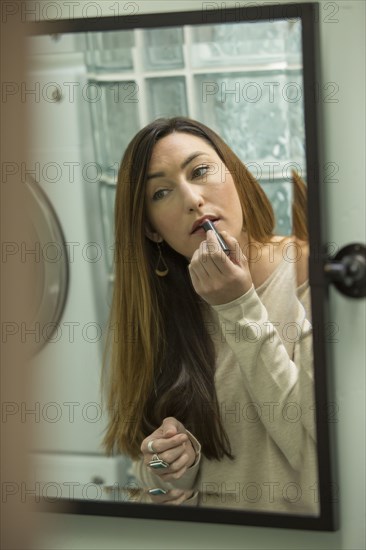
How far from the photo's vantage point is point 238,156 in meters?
1.16

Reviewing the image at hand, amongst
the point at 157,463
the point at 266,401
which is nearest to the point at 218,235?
the point at 266,401

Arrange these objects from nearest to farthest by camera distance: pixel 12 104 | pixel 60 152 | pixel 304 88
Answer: pixel 12 104 < pixel 304 88 < pixel 60 152

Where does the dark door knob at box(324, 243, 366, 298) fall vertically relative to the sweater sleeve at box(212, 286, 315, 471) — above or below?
above

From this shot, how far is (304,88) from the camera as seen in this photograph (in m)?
1.13

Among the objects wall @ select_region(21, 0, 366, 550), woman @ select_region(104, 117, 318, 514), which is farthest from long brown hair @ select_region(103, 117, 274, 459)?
wall @ select_region(21, 0, 366, 550)

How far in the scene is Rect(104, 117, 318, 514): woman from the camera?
3.83 ft

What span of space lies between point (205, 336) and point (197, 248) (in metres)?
0.14

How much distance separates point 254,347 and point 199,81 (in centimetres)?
42

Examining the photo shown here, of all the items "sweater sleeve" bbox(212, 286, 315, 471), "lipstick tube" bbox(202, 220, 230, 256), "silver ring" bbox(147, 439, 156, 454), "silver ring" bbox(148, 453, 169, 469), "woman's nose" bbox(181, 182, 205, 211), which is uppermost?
"woman's nose" bbox(181, 182, 205, 211)

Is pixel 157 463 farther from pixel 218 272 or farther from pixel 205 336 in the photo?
pixel 218 272

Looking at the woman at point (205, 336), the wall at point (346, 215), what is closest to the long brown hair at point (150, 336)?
the woman at point (205, 336)

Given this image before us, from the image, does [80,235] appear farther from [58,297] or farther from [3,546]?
[3,546]

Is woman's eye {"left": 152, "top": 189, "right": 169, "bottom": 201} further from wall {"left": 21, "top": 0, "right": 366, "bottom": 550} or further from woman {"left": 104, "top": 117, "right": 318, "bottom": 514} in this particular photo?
wall {"left": 21, "top": 0, "right": 366, "bottom": 550}

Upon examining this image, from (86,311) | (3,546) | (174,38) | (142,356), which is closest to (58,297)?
(86,311)
